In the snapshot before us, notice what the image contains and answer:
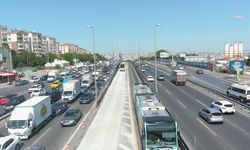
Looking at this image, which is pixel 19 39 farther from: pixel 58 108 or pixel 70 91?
pixel 58 108

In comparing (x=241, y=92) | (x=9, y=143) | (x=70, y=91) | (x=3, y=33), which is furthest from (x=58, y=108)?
(x=3, y=33)

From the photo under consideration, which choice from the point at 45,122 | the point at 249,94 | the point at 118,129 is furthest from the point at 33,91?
the point at 249,94

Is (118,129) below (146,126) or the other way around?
below

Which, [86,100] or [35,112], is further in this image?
[86,100]

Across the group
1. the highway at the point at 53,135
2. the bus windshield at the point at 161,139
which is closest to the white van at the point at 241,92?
the highway at the point at 53,135

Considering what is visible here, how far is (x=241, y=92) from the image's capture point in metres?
39.0

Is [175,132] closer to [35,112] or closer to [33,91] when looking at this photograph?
[35,112]

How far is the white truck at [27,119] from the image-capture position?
23.3 meters

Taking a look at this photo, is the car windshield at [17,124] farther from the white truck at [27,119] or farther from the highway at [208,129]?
the highway at [208,129]

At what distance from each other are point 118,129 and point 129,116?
559 cm

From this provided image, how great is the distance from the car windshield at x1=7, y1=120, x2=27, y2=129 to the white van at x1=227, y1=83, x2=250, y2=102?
28217mm

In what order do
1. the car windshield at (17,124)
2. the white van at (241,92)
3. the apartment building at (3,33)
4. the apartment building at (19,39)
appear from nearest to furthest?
the car windshield at (17,124)
the white van at (241,92)
the apartment building at (3,33)
the apartment building at (19,39)

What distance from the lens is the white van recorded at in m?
37.6

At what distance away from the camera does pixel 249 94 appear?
37.5 meters
